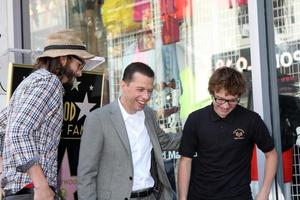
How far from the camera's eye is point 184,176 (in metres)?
3.04

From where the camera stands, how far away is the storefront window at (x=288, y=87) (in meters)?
3.55

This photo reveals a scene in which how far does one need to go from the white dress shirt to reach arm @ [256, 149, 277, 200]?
602mm

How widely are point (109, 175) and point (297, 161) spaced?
1414 millimetres

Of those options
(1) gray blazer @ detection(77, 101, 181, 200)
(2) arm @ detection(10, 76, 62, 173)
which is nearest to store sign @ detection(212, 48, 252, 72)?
(1) gray blazer @ detection(77, 101, 181, 200)

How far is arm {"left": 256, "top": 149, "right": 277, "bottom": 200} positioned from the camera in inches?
115

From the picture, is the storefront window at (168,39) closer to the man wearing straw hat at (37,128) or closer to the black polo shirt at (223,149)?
the black polo shirt at (223,149)

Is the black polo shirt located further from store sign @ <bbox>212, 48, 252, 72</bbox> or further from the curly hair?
store sign @ <bbox>212, 48, 252, 72</bbox>

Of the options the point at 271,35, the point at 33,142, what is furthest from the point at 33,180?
the point at 271,35

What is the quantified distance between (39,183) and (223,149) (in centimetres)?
103

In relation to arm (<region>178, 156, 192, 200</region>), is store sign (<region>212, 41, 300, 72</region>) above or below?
above

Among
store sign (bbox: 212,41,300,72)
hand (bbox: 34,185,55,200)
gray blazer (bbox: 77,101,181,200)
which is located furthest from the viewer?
store sign (bbox: 212,41,300,72)

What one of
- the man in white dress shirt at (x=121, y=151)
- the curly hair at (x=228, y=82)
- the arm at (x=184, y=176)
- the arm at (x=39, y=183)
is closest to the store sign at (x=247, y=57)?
the curly hair at (x=228, y=82)

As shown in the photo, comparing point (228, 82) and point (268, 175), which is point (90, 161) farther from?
point (268, 175)

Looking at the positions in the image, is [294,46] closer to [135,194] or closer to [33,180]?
[135,194]
